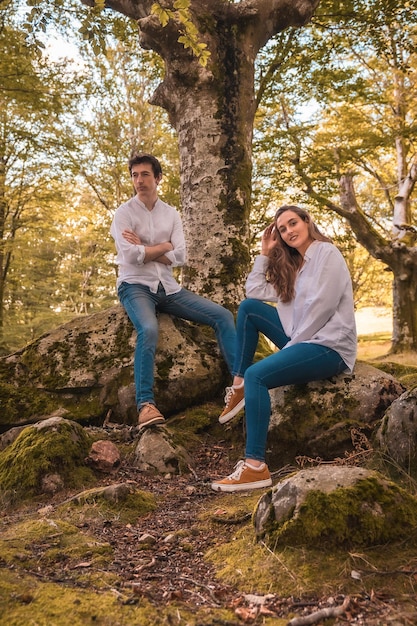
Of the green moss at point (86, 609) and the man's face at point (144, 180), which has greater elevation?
the man's face at point (144, 180)

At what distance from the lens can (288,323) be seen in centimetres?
433

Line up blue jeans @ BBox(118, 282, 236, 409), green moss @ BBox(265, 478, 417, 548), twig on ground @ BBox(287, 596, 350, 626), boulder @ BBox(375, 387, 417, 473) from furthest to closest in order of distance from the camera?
blue jeans @ BBox(118, 282, 236, 409), boulder @ BBox(375, 387, 417, 473), green moss @ BBox(265, 478, 417, 548), twig on ground @ BBox(287, 596, 350, 626)

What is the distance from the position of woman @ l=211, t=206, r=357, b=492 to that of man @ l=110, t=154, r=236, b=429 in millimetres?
724

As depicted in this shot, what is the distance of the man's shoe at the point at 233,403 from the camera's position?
15.0ft

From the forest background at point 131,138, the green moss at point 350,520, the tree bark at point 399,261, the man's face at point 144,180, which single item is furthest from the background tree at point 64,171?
the green moss at point 350,520

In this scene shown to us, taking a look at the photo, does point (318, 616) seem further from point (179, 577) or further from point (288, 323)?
point (288, 323)

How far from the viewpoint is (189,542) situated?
281cm

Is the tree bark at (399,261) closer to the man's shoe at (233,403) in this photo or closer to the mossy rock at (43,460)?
the man's shoe at (233,403)

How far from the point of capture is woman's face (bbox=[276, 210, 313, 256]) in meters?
4.23

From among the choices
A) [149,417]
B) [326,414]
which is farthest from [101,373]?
[326,414]

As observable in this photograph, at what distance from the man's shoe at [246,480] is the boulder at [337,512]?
1.03 meters

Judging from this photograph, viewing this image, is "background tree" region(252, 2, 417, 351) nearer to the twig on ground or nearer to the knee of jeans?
the knee of jeans

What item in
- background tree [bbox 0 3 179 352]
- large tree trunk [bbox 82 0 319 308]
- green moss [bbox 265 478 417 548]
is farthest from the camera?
background tree [bbox 0 3 179 352]

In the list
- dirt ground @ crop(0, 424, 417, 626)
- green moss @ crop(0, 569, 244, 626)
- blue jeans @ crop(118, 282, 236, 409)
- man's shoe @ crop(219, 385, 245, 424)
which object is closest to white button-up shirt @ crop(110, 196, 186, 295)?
blue jeans @ crop(118, 282, 236, 409)
